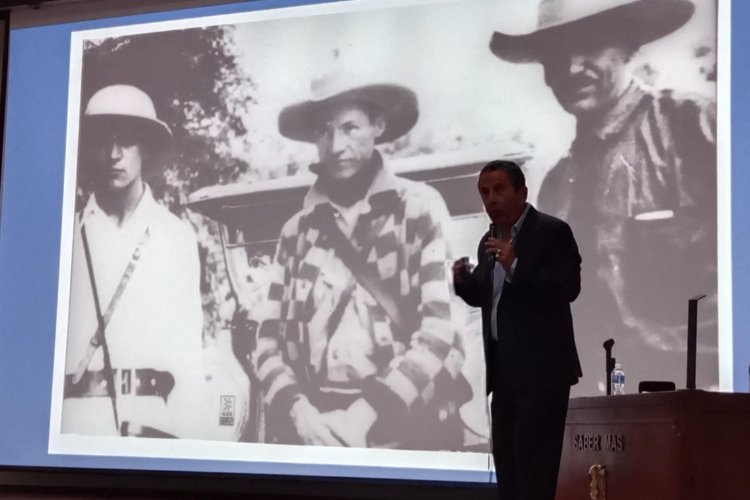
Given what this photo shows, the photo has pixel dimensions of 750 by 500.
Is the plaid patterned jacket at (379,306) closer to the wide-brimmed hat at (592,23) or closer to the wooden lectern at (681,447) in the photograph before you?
the wide-brimmed hat at (592,23)

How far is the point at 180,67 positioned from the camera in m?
4.70

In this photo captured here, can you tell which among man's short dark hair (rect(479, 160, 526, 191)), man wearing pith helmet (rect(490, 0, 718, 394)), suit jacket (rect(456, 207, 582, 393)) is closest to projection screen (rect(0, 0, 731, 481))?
man wearing pith helmet (rect(490, 0, 718, 394))

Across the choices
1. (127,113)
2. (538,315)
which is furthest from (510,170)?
(127,113)

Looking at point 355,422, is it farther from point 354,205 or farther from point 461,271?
point 461,271

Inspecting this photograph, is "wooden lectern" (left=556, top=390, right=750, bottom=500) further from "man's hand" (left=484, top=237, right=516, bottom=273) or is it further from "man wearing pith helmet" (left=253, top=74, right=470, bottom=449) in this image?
"man wearing pith helmet" (left=253, top=74, right=470, bottom=449)

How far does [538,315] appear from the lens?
2.59m

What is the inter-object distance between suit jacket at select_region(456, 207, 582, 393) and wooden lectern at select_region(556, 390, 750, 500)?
196 millimetres

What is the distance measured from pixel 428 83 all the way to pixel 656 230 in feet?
3.69

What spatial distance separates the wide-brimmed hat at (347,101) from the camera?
14.1 feet

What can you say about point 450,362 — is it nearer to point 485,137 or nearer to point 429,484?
point 429,484

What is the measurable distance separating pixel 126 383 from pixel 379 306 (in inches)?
48.7

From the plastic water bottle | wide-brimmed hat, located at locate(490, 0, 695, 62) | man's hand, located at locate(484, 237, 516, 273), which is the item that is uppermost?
wide-brimmed hat, located at locate(490, 0, 695, 62)

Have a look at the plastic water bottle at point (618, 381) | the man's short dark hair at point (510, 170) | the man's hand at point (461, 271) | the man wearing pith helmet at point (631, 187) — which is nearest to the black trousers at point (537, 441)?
the man's hand at point (461, 271)

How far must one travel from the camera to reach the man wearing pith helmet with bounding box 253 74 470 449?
4.14 m
